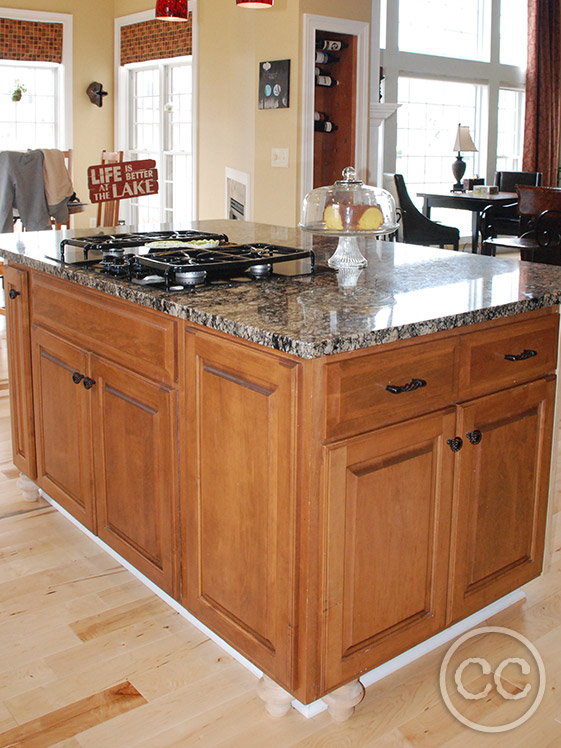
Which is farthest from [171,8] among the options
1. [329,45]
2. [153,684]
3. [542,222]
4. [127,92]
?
[127,92]

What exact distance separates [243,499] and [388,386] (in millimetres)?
393

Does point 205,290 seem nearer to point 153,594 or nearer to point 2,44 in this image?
point 153,594

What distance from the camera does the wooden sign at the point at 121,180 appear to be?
2.78 m

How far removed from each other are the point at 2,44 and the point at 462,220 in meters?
5.58

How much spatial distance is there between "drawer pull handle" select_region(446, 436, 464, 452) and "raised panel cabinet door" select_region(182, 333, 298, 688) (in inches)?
15.9

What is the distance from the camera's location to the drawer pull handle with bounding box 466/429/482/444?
1.77 metres

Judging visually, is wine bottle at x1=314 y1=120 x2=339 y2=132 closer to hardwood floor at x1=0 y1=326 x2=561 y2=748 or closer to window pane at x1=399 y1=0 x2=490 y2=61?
window pane at x1=399 y1=0 x2=490 y2=61

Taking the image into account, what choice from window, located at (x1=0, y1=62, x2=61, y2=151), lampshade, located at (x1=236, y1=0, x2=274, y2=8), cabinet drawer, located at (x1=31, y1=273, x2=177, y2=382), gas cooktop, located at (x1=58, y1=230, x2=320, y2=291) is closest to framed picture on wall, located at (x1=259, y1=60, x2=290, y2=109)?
lampshade, located at (x1=236, y1=0, x2=274, y2=8)

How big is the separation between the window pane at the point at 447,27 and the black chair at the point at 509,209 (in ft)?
5.79

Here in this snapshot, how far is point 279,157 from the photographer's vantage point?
18.6ft

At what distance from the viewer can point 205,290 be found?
6.11ft

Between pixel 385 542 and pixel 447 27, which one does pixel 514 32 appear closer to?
pixel 447 27

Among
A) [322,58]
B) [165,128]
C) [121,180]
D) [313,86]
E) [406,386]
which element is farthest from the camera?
[165,128]

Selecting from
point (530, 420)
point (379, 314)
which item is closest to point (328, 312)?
point (379, 314)
